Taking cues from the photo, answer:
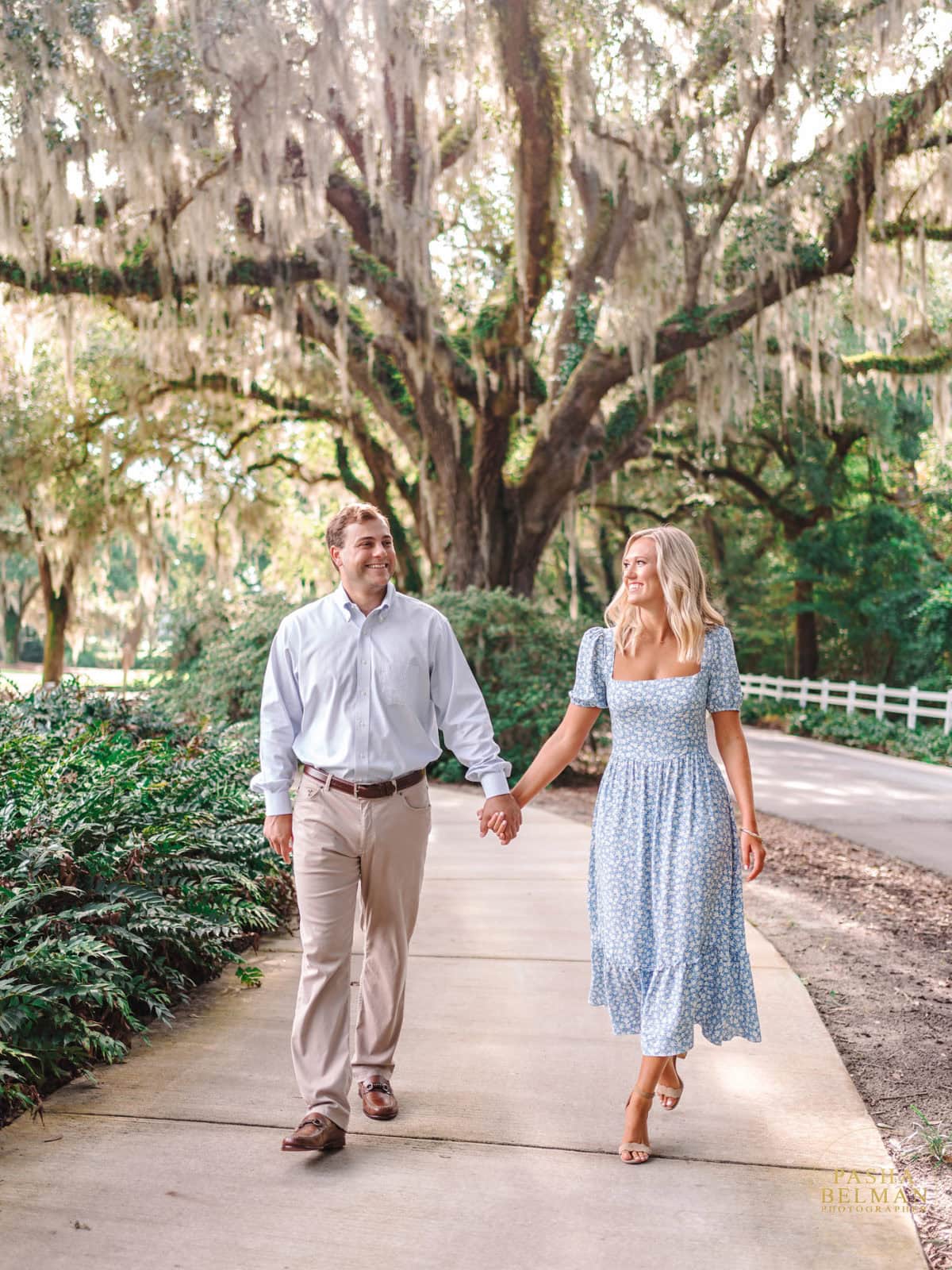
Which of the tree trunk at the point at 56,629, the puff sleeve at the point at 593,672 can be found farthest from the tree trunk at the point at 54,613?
the puff sleeve at the point at 593,672

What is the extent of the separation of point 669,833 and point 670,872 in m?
0.11

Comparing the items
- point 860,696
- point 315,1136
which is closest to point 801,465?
point 860,696

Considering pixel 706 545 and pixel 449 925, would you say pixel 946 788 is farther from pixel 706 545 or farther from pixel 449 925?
pixel 706 545

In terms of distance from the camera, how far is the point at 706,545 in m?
30.4

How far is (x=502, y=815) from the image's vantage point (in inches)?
145

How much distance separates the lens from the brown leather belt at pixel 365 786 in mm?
3508

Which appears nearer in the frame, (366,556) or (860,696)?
(366,556)

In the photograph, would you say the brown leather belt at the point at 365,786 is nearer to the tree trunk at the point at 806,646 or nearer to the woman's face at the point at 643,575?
the woman's face at the point at 643,575

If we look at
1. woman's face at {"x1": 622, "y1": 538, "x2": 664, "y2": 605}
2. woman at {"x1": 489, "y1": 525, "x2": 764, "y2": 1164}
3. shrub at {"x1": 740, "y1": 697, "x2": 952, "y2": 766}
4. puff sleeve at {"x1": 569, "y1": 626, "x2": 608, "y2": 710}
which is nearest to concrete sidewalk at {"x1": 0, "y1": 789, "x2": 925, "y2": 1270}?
woman at {"x1": 489, "y1": 525, "x2": 764, "y2": 1164}

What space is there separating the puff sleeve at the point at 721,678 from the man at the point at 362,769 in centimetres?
70

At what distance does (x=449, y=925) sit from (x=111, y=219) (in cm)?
983

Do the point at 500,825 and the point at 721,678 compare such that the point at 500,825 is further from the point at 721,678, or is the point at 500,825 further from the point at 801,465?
the point at 801,465

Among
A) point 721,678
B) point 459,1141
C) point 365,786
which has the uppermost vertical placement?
point 721,678

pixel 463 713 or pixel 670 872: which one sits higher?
pixel 463 713
